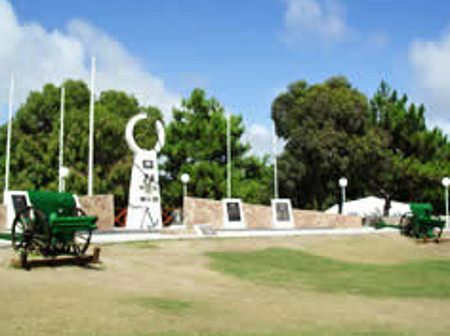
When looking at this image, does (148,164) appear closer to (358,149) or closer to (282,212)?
(282,212)

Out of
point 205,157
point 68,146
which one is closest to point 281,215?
point 205,157

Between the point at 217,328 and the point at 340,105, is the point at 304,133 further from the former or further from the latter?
the point at 217,328

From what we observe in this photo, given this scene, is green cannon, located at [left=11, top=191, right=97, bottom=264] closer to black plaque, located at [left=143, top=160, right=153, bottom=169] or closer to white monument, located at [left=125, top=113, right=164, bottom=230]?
white monument, located at [left=125, top=113, right=164, bottom=230]

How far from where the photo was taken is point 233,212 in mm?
25391

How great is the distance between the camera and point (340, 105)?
35.3 m

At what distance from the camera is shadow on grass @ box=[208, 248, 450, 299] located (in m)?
9.55

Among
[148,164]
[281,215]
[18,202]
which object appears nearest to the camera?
[18,202]

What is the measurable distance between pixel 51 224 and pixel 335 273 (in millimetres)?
6510

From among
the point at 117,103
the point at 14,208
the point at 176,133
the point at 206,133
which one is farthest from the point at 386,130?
the point at 14,208

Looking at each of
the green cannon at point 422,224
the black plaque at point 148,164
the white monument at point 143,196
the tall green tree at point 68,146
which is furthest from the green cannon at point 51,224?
the tall green tree at point 68,146

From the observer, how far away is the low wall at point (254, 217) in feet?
81.8

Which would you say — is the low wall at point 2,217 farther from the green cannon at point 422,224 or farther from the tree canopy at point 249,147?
the green cannon at point 422,224

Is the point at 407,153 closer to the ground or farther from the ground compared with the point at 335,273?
A: farther from the ground

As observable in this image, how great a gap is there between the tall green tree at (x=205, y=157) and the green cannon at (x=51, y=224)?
85.3ft
